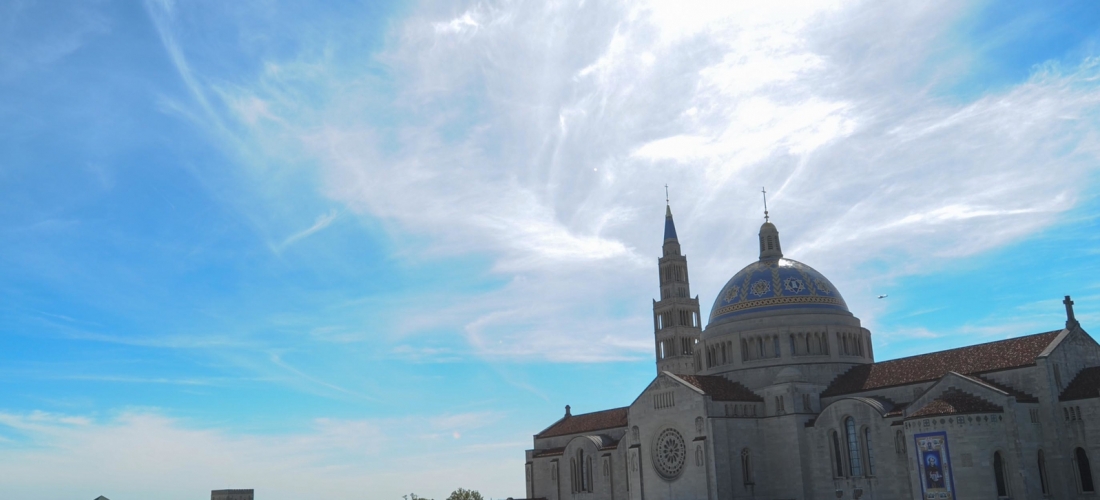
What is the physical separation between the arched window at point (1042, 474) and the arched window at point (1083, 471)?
1798 mm

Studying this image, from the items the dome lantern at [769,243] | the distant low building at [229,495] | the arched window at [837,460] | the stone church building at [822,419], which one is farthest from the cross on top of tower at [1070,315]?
the distant low building at [229,495]

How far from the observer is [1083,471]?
56312 mm

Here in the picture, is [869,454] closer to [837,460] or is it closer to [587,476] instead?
[837,460]

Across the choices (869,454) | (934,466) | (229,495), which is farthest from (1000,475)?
(229,495)

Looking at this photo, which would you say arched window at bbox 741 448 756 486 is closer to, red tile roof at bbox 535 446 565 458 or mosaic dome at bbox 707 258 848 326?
mosaic dome at bbox 707 258 848 326

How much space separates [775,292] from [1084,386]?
27.4m

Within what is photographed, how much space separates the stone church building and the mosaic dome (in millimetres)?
135

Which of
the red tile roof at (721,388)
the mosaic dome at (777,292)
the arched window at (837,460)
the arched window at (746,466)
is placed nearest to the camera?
the arched window at (837,460)

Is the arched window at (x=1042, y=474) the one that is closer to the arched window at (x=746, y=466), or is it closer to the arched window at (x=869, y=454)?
the arched window at (x=869, y=454)

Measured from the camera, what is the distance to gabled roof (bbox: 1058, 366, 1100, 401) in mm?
56500

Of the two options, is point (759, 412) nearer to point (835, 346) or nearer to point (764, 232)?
point (835, 346)

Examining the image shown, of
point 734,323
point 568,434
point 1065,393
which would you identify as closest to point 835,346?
point 734,323

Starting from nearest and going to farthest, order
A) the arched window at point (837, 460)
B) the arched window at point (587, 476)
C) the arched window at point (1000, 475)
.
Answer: the arched window at point (1000, 475)
the arched window at point (837, 460)
the arched window at point (587, 476)

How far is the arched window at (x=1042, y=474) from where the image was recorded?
56.5m
